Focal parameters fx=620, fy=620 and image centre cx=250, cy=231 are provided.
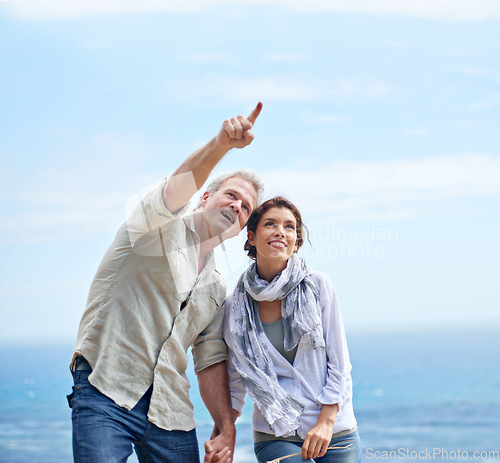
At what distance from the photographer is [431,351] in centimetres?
4916

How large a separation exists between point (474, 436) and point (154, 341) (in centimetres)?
2511

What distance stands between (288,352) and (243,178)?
85cm

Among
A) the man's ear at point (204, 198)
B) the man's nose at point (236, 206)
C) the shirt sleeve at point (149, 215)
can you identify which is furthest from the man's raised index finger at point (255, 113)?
the man's ear at point (204, 198)

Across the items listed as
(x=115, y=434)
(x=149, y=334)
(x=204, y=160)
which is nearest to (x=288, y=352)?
(x=149, y=334)

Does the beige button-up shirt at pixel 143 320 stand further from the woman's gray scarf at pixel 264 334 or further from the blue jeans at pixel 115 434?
the woman's gray scarf at pixel 264 334

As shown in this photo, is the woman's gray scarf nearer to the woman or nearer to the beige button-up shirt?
the woman

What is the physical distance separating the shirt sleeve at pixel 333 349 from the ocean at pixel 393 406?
966cm

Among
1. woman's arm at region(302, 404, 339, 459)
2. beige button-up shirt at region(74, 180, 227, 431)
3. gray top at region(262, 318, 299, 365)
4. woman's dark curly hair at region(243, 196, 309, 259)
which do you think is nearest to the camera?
beige button-up shirt at region(74, 180, 227, 431)

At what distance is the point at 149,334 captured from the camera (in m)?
2.53

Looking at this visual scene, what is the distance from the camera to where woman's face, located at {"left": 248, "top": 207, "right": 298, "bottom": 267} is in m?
2.81

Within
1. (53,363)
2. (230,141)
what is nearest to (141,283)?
(230,141)

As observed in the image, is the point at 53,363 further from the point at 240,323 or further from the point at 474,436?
the point at 240,323

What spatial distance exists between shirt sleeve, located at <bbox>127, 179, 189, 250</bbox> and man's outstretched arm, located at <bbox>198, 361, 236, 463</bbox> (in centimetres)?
76

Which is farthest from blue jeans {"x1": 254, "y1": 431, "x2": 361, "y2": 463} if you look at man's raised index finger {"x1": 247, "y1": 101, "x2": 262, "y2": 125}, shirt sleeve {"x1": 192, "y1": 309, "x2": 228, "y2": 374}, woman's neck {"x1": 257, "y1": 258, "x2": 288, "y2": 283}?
man's raised index finger {"x1": 247, "y1": 101, "x2": 262, "y2": 125}
